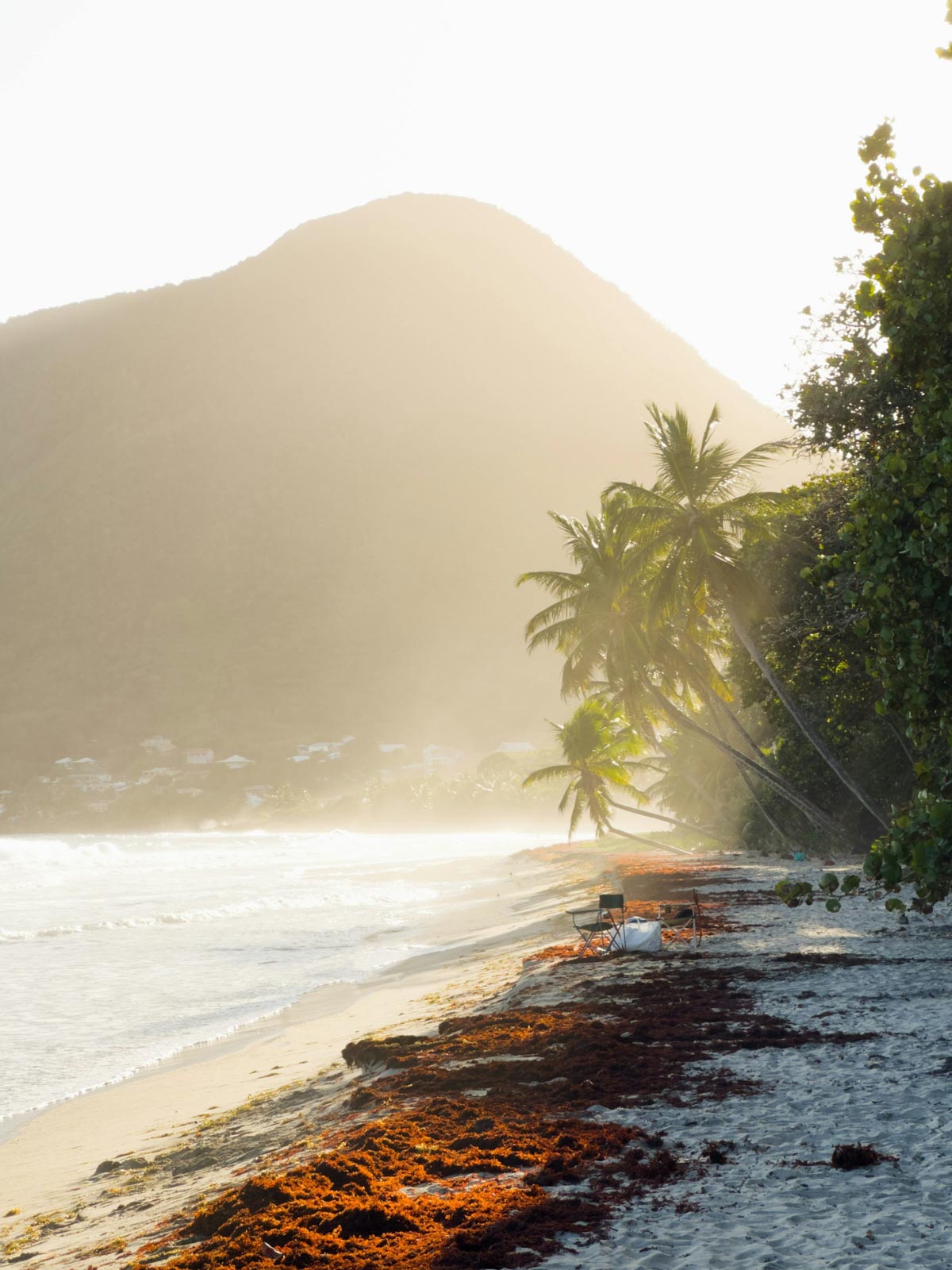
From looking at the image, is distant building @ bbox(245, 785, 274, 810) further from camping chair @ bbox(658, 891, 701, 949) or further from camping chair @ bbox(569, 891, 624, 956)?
camping chair @ bbox(569, 891, 624, 956)

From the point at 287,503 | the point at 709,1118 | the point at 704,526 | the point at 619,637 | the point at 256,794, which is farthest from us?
the point at 287,503

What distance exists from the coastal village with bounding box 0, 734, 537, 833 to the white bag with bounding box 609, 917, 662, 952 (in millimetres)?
93510

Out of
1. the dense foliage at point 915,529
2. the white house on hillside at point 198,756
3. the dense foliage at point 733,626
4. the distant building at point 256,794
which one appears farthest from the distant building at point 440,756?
the dense foliage at point 915,529

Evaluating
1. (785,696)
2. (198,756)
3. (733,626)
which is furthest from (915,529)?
(198,756)

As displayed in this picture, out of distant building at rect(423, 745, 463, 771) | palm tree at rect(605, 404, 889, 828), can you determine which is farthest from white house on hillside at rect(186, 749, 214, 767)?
palm tree at rect(605, 404, 889, 828)

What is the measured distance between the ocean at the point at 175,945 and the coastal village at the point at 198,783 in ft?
170

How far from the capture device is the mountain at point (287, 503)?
406 feet

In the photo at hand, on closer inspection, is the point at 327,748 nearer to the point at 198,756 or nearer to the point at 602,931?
the point at 198,756

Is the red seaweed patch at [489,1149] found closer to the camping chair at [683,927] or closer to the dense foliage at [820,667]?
the camping chair at [683,927]

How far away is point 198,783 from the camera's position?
106m

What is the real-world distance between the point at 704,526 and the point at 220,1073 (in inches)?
557

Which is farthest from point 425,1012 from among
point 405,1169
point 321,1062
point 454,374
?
point 454,374

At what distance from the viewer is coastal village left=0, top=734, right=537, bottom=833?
340ft

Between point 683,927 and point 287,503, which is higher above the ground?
point 287,503
